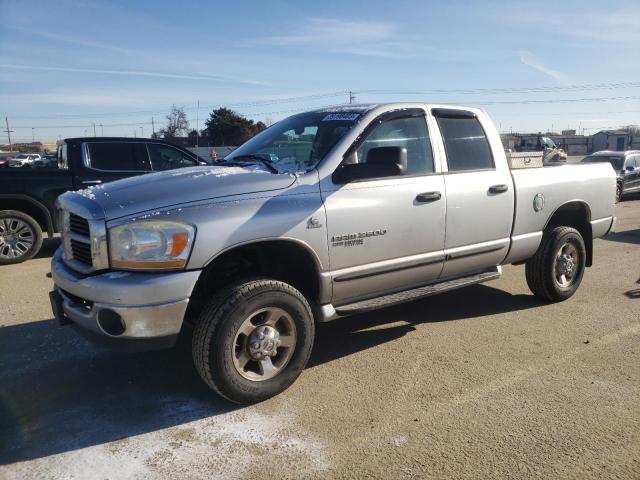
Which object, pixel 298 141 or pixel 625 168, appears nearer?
pixel 298 141

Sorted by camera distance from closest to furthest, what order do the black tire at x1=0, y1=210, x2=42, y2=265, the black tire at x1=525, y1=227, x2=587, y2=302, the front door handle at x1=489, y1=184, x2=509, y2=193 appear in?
the front door handle at x1=489, y1=184, x2=509, y2=193, the black tire at x1=525, y1=227, x2=587, y2=302, the black tire at x1=0, y1=210, x2=42, y2=265

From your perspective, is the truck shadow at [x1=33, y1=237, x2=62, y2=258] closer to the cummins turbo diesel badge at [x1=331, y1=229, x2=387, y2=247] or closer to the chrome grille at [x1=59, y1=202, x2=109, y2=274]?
the chrome grille at [x1=59, y1=202, x2=109, y2=274]

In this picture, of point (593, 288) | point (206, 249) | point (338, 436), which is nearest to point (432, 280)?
point (338, 436)

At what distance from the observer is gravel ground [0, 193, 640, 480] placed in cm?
282

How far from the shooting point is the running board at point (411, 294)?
3857mm

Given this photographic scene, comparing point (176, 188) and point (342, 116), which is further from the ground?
point (342, 116)

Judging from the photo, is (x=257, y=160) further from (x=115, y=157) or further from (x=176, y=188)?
(x=115, y=157)

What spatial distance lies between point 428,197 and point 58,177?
19.6 ft

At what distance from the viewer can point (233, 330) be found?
127 inches

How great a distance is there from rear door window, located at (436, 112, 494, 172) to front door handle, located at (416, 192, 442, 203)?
343 mm

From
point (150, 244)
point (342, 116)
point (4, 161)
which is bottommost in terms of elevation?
point (150, 244)

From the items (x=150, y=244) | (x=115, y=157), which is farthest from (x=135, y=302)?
(x=115, y=157)

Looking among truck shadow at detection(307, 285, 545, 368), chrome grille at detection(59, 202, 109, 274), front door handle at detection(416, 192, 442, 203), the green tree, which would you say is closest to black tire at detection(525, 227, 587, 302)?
truck shadow at detection(307, 285, 545, 368)

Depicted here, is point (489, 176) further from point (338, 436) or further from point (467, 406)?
point (338, 436)
